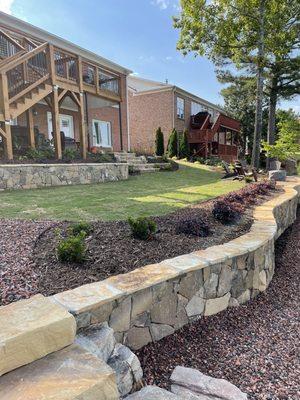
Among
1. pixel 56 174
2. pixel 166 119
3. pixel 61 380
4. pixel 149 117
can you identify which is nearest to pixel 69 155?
pixel 56 174

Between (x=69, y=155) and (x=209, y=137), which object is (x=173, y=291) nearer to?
(x=69, y=155)

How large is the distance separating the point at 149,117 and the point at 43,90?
14.3 m

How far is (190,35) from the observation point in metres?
17.0

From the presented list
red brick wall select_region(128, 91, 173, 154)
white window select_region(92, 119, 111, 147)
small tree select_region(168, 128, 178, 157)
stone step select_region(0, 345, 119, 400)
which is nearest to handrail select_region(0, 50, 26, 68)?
white window select_region(92, 119, 111, 147)

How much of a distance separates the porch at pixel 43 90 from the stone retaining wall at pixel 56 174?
844 mm

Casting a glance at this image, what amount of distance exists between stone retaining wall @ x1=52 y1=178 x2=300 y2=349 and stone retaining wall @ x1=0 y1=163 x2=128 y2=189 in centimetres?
652

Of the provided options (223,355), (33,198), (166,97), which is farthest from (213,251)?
(166,97)

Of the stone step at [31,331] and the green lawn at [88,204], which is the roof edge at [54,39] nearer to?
the green lawn at [88,204]

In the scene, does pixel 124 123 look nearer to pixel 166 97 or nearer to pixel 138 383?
pixel 166 97

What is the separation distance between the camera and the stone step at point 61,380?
138 cm

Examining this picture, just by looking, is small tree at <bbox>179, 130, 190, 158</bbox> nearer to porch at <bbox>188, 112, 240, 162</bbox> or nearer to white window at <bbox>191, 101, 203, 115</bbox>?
porch at <bbox>188, 112, 240, 162</bbox>

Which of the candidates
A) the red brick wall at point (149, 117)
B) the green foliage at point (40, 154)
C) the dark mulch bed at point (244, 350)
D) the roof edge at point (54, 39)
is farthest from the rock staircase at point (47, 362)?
the red brick wall at point (149, 117)

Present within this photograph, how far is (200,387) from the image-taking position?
2.16 m

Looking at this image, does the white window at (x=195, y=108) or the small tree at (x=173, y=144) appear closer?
A: the small tree at (x=173, y=144)
